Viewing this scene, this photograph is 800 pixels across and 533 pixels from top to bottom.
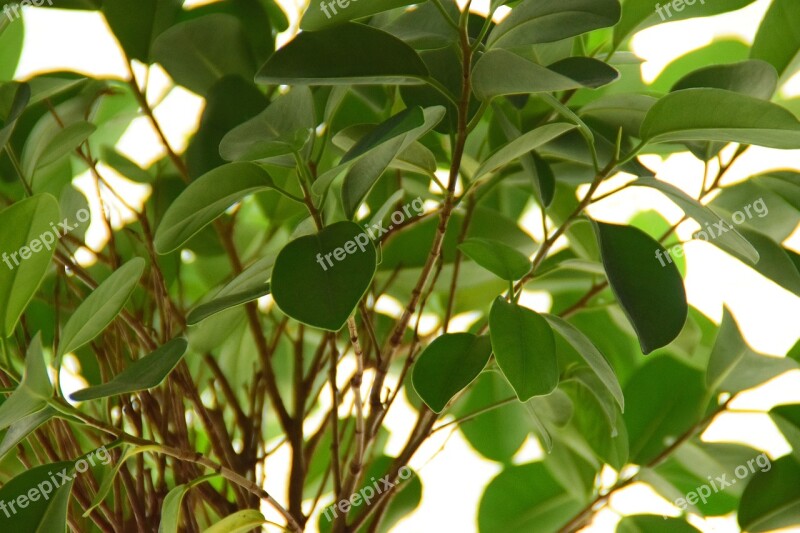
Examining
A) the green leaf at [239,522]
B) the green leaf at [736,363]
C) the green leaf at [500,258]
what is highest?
the green leaf at [500,258]

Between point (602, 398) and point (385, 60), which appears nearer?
point (385, 60)

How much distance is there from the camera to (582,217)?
1.65 feet

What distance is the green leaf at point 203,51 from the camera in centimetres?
58

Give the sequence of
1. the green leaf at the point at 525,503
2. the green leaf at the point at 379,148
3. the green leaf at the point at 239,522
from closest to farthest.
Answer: the green leaf at the point at 379,148
the green leaf at the point at 239,522
the green leaf at the point at 525,503

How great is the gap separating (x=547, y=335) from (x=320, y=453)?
1.29 feet

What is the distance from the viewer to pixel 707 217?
0.46 metres

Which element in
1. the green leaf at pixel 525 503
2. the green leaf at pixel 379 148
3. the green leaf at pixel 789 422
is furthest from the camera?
the green leaf at pixel 525 503

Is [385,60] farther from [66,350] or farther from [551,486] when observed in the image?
[551,486]

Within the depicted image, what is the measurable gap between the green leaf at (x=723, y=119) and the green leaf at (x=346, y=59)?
0.14 meters

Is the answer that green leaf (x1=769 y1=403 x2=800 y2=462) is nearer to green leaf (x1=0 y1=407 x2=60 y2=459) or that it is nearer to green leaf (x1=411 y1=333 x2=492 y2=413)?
green leaf (x1=411 y1=333 x2=492 y2=413)

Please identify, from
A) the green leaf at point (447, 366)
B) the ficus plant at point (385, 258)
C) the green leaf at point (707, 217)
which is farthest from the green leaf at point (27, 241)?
the green leaf at point (707, 217)

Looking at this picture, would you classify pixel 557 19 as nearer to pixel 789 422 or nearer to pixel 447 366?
pixel 447 366

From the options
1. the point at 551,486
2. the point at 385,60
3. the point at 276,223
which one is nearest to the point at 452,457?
the point at 551,486

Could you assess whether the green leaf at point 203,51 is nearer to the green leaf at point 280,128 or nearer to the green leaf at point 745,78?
the green leaf at point 280,128
